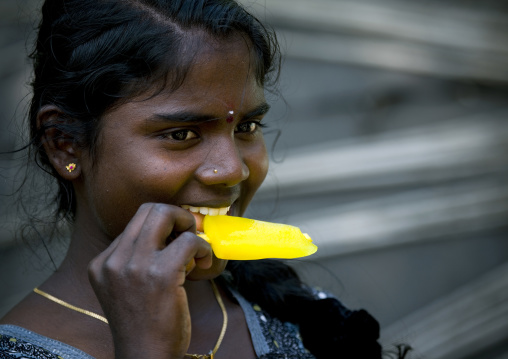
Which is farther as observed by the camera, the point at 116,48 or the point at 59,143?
the point at 59,143

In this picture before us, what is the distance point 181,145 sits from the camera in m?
1.71

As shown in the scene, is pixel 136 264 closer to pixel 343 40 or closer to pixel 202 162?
pixel 202 162

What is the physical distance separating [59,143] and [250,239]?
0.67 m

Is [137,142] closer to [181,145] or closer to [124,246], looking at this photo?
[181,145]

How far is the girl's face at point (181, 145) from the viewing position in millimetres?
1677

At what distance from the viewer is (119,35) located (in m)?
1.74

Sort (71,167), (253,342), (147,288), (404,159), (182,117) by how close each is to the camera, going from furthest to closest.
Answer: (404,159)
(253,342)
(71,167)
(182,117)
(147,288)

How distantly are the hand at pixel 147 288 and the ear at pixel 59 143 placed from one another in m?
0.46

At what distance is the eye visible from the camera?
187 cm

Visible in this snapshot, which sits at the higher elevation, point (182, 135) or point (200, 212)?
point (182, 135)

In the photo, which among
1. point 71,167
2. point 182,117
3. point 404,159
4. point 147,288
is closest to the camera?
point 147,288

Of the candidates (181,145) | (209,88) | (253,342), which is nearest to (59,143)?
(181,145)

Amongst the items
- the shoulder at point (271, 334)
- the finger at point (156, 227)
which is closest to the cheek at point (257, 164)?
the finger at point (156, 227)

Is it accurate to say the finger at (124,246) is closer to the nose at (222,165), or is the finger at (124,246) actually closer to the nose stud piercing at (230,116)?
the nose at (222,165)
